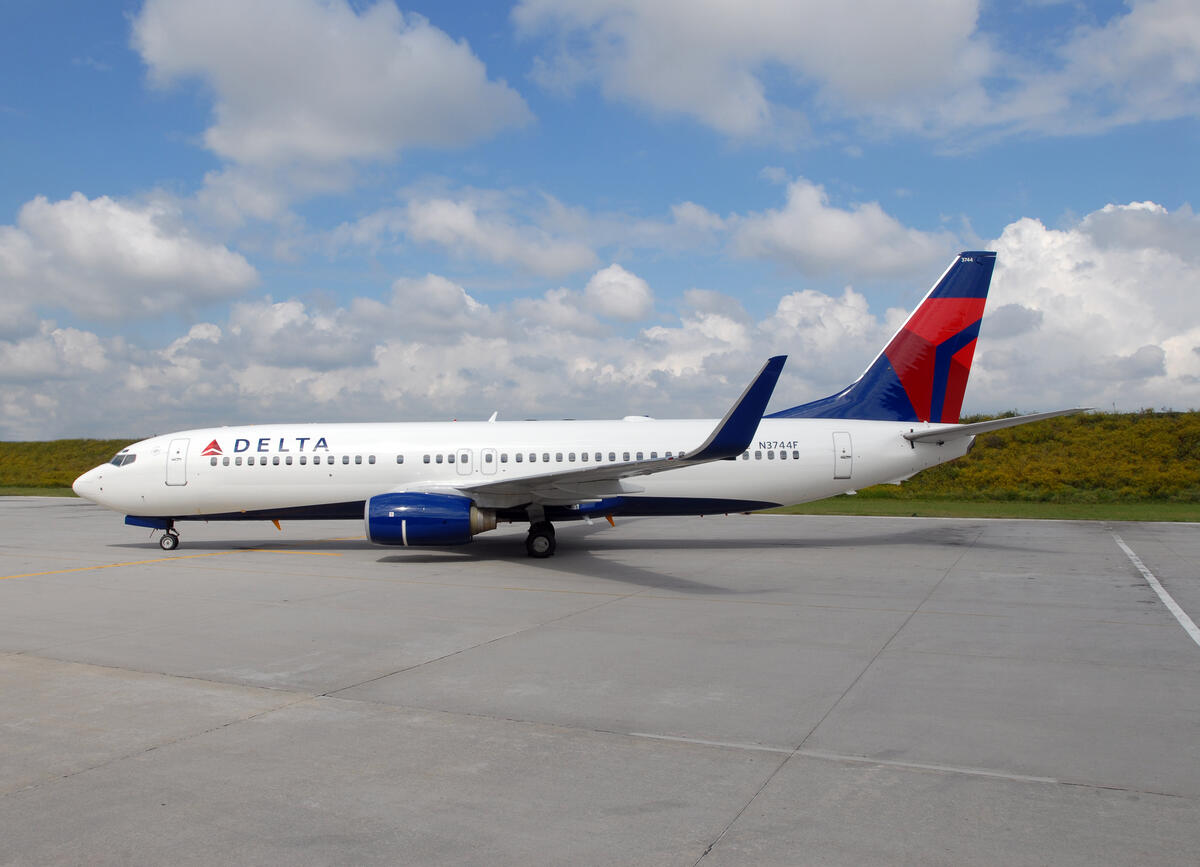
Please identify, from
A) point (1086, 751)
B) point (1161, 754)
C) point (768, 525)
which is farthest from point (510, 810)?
point (768, 525)

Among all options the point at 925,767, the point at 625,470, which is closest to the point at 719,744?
the point at 925,767

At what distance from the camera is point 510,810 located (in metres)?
4.95

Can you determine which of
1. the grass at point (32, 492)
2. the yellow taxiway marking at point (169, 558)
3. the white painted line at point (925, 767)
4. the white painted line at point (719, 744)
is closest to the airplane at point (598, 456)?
the yellow taxiway marking at point (169, 558)

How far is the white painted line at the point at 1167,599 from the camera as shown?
1013 cm

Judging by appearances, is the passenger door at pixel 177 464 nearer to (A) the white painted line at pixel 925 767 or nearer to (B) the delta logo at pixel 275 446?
(B) the delta logo at pixel 275 446

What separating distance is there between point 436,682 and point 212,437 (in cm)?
1387

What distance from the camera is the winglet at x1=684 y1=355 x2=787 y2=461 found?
42.4ft

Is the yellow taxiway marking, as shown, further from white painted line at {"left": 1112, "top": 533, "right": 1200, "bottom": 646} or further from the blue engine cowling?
white painted line at {"left": 1112, "top": 533, "right": 1200, "bottom": 646}

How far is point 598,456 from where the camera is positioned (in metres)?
18.7

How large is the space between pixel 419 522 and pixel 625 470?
4.22 metres

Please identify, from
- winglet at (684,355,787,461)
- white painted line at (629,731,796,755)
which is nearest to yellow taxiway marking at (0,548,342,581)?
winglet at (684,355,787,461)

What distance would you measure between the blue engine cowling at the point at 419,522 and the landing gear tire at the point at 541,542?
70.5 inches

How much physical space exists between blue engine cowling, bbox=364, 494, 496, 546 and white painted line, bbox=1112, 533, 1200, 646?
38.0ft

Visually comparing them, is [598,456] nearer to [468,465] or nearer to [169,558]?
[468,465]
